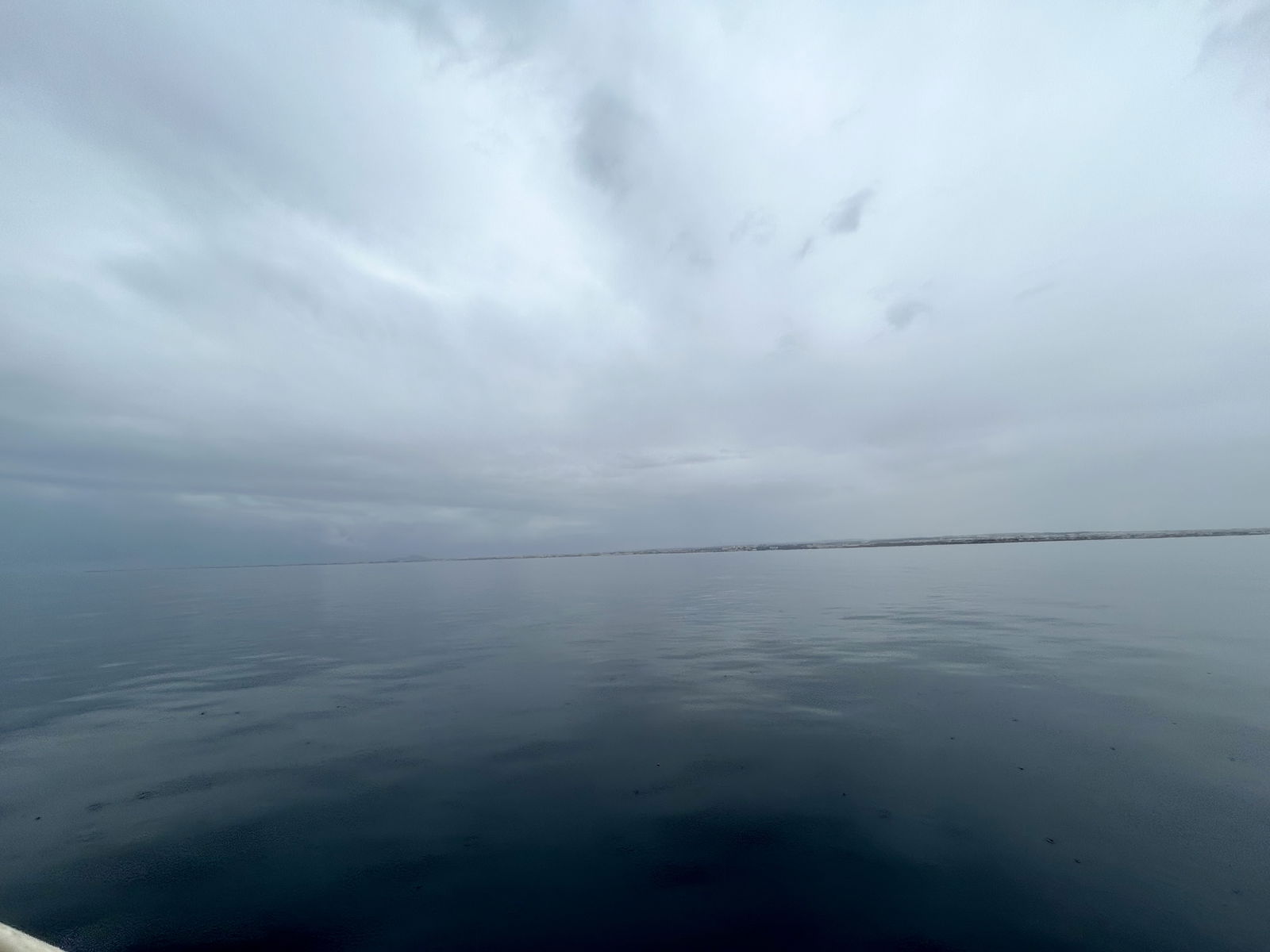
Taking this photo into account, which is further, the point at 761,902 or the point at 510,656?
the point at 510,656

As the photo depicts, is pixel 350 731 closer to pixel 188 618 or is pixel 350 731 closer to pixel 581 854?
pixel 581 854

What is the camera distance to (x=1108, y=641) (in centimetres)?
2795

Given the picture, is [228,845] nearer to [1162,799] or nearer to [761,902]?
[761,902]

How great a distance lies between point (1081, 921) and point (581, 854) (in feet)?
27.5

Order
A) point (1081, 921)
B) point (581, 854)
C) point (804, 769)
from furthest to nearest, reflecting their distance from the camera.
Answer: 1. point (804, 769)
2. point (581, 854)
3. point (1081, 921)

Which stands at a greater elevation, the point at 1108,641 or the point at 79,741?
the point at 1108,641

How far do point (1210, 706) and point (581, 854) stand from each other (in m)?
21.3

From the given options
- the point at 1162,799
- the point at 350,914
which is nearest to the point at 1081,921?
the point at 1162,799

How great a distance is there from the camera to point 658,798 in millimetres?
12938

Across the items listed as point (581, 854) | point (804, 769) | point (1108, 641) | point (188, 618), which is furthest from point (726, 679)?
point (188, 618)

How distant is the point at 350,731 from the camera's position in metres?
18.0

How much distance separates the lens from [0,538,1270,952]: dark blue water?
8953mm

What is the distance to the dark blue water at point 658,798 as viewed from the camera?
29.4ft

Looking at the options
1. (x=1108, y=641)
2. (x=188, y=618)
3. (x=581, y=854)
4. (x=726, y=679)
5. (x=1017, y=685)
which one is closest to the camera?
(x=581, y=854)
